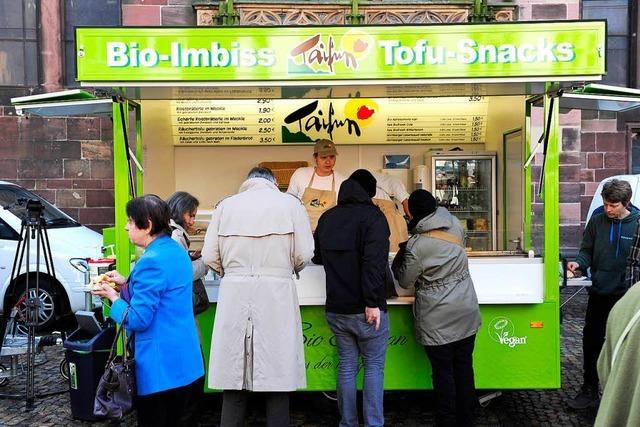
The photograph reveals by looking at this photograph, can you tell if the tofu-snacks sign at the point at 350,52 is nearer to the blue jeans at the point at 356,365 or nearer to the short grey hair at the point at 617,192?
the short grey hair at the point at 617,192

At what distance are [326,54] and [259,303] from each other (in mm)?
1570

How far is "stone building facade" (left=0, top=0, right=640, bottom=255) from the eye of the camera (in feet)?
37.1

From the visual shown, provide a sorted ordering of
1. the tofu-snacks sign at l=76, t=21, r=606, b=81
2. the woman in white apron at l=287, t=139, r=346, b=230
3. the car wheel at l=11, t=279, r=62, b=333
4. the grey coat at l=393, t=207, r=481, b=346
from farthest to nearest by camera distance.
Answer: the car wheel at l=11, t=279, r=62, b=333, the woman in white apron at l=287, t=139, r=346, b=230, the grey coat at l=393, t=207, r=481, b=346, the tofu-snacks sign at l=76, t=21, r=606, b=81

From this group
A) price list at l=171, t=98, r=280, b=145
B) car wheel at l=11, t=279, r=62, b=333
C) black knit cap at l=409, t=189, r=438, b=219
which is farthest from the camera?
car wheel at l=11, t=279, r=62, b=333

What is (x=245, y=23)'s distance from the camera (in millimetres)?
11172

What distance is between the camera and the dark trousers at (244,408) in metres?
4.09

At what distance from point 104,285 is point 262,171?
50.8 inches

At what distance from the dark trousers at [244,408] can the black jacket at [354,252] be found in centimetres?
67

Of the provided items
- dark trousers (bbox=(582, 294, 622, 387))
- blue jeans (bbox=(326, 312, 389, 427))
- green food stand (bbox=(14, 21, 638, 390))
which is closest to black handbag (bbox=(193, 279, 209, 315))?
green food stand (bbox=(14, 21, 638, 390))

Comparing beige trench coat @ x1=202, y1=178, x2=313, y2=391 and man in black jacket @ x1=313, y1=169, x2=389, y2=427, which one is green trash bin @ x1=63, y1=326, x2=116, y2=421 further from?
man in black jacket @ x1=313, y1=169, x2=389, y2=427

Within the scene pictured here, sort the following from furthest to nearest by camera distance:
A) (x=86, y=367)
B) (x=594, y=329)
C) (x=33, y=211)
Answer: (x=33, y=211) < (x=594, y=329) < (x=86, y=367)

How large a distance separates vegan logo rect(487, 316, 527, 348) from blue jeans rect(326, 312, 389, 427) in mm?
846

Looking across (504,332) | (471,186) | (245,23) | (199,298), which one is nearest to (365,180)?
(199,298)

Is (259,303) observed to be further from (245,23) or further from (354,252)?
(245,23)
